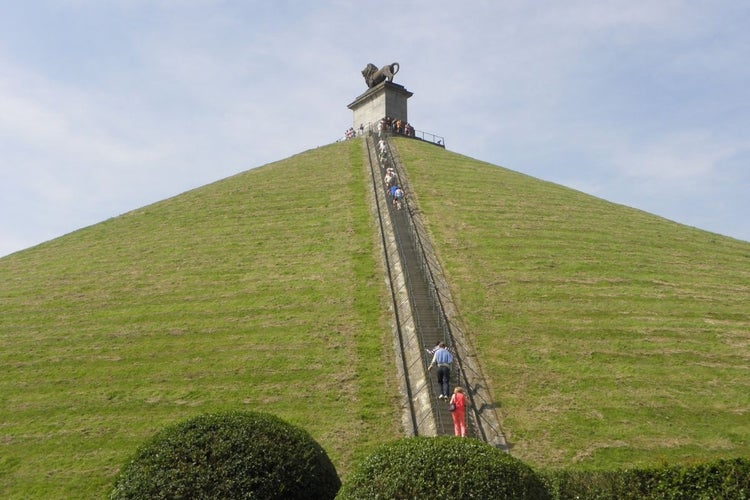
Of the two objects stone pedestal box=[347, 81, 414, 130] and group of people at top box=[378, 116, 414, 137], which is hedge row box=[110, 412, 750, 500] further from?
stone pedestal box=[347, 81, 414, 130]

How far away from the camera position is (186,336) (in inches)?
841

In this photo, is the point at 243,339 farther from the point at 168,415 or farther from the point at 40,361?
the point at 40,361

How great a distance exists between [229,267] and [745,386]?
20832mm

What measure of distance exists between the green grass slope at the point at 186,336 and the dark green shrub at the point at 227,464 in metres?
4.94

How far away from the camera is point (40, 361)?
66.3 ft

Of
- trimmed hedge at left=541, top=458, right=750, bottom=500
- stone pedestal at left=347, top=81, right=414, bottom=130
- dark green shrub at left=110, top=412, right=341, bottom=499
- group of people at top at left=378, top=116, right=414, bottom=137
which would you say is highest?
stone pedestal at left=347, top=81, right=414, bottom=130

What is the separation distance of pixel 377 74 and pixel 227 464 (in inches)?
2210

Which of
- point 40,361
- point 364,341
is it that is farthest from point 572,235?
point 40,361

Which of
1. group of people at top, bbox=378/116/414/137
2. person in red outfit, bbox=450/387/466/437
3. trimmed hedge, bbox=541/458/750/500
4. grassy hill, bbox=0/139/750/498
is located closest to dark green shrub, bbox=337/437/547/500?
trimmed hedge, bbox=541/458/750/500

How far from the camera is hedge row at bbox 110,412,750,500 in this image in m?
7.38

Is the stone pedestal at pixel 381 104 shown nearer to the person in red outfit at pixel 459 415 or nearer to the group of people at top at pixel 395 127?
the group of people at top at pixel 395 127

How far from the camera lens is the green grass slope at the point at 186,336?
51.3 ft

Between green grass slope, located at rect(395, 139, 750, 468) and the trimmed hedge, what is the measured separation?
44 centimetres

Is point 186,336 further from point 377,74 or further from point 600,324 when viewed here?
point 377,74
